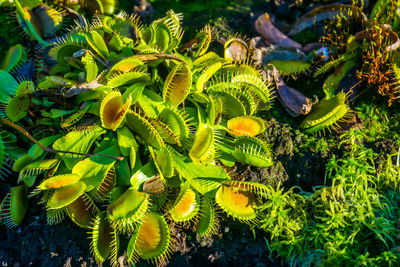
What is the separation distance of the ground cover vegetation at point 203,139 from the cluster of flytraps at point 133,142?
0.04 feet

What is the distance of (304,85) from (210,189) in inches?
60.2

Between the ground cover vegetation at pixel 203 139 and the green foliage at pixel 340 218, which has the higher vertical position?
the ground cover vegetation at pixel 203 139

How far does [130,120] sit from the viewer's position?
112 inches

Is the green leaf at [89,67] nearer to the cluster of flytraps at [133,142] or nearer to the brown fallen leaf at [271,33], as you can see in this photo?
the cluster of flytraps at [133,142]

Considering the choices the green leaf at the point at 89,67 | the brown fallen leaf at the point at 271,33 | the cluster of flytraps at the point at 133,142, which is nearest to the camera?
the cluster of flytraps at the point at 133,142

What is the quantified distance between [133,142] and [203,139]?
21.6 inches

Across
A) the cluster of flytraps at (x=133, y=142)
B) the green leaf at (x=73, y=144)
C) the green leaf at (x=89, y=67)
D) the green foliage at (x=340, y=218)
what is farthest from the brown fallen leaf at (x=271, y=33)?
the green leaf at (x=73, y=144)

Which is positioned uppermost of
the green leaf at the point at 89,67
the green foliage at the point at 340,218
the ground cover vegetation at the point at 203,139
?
the green leaf at the point at 89,67

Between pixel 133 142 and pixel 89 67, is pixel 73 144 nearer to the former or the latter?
pixel 133 142

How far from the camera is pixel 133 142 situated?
285cm

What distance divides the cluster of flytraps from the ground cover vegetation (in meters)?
0.01

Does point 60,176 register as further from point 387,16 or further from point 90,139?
point 387,16

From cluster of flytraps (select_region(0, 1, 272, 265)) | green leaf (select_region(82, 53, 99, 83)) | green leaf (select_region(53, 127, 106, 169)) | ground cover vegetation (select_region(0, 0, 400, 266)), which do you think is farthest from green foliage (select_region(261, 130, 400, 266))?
green leaf (select_region(82, 53, 99, 83))

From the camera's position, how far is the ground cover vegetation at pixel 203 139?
2.79 m
